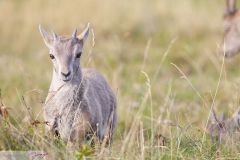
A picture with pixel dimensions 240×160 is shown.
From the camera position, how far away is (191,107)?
955 centimetres

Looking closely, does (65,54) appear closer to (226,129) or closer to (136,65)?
Answer: (226,129)

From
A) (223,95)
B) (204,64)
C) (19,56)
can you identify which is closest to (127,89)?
(223,95)

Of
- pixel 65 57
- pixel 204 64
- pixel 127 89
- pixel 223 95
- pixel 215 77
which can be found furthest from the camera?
pixel 204 64

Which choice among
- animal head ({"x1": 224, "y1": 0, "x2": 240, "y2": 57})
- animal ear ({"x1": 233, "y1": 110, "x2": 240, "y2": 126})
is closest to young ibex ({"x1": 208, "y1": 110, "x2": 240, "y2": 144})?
animal ear ({"x1": 233, "y1": 110, "x2": 240, "y2": 126})

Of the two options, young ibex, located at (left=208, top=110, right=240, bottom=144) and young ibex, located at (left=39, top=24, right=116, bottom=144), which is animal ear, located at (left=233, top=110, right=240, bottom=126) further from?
young ibex, located at (left=39, top=24, right=116, bottom=144)

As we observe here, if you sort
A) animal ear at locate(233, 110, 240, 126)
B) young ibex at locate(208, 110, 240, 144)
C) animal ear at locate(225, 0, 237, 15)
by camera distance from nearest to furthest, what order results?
young ibex at locate(208, 110, 240, 144) < animal ear at locate(233, 110, 240, 126) < animal ear at locate(225, 0, 237, 15)

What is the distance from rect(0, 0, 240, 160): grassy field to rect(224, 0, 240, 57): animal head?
278 mm

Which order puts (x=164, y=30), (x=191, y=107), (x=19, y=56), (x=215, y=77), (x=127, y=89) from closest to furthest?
1. (x=191, y=107)
2. (x=127, y=89)
3. (x=215, y=77)
4. (x=19, y=56)
5. (x=164, y=30)

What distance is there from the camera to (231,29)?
12469 mm

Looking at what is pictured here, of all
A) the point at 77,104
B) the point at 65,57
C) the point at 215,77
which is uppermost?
the point at 65,57

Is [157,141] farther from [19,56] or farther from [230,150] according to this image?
[19,56]

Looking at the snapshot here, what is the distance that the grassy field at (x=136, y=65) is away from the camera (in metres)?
6.07

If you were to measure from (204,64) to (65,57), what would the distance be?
23.0 feet

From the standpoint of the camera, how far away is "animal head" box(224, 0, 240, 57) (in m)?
12.3
